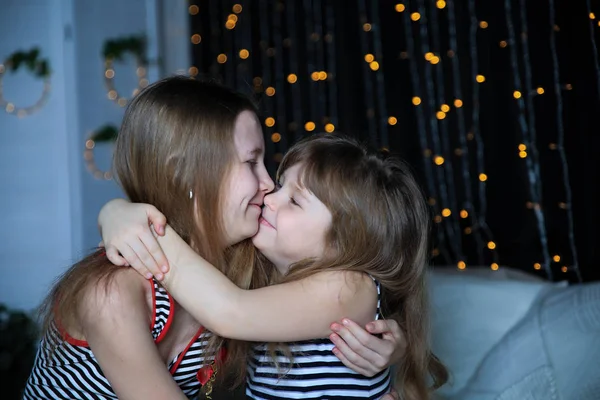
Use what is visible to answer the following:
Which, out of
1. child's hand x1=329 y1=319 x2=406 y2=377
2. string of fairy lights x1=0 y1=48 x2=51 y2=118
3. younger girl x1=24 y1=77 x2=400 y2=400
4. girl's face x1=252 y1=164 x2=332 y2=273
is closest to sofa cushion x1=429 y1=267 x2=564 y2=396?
child's hand x1=329 y1=319 x2=406 y2=377

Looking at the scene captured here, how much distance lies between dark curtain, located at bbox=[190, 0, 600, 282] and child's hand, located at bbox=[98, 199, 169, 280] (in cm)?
199

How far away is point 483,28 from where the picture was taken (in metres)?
3.42

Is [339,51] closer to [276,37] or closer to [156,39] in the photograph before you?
[276,37]

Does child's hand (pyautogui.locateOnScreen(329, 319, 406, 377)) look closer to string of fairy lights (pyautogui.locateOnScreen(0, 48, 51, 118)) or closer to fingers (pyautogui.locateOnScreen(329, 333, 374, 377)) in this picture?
fingers (pyautogui.locateOnScreen(329, 333, 374, 377))

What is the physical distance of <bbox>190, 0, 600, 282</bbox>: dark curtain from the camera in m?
3.13

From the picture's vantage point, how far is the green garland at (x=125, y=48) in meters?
3.99

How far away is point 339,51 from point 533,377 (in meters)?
2.27

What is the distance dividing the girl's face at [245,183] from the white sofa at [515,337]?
939 millimetres

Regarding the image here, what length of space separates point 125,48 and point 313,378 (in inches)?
115

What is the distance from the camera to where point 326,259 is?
1.56 meters

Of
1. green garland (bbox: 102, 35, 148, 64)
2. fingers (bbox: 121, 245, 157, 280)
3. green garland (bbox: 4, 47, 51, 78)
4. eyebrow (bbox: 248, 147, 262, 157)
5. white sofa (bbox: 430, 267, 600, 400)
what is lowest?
white sofa (bbox: 430, 267, 600, 400)

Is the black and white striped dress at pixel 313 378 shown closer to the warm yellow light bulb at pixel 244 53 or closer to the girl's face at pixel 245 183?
the girl's face at pixel 245 183

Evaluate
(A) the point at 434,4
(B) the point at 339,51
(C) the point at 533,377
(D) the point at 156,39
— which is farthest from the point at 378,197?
(D) the point at 156,39

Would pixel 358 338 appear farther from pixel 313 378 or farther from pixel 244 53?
pixel 244 53
